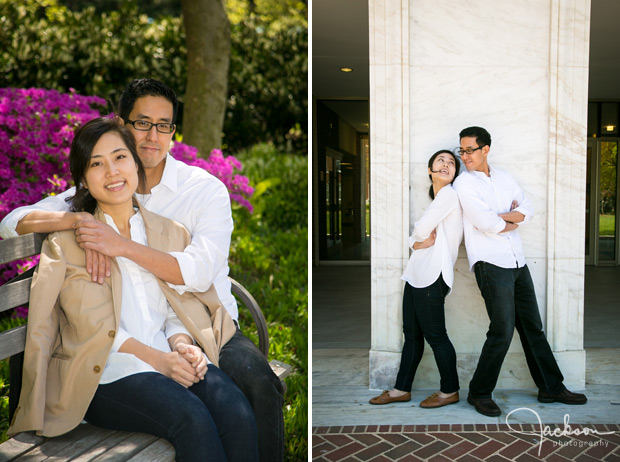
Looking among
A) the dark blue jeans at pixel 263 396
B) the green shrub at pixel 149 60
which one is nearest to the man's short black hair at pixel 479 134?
the dark blue jeans at pixel 263 396

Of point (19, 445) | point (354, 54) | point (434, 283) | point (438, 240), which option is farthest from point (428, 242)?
point (354, 54)

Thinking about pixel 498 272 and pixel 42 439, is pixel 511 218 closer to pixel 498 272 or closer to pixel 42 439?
pixel 498 272

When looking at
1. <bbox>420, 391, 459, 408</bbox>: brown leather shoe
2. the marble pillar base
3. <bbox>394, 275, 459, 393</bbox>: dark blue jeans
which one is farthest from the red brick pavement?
the marble pillar base

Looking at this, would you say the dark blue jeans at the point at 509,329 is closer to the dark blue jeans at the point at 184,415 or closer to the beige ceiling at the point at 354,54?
the dark blue jeans at the point at 184,415

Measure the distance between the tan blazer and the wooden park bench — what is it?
0.05m

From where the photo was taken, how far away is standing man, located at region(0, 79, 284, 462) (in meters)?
2.20

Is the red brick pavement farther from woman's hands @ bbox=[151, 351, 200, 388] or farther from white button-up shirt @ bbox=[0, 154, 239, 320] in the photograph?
woman's hands @ bbox=[151, 351, 200, 388]

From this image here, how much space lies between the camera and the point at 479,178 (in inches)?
159

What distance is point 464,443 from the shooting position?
11.5 ft

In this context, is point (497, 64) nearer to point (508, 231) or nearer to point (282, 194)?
point (508, 231)

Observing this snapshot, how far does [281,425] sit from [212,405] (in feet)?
1.02

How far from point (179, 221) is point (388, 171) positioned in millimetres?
2175

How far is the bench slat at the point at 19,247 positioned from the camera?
2168mm

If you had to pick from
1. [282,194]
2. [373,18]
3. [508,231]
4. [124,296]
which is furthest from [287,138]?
[124,296]
